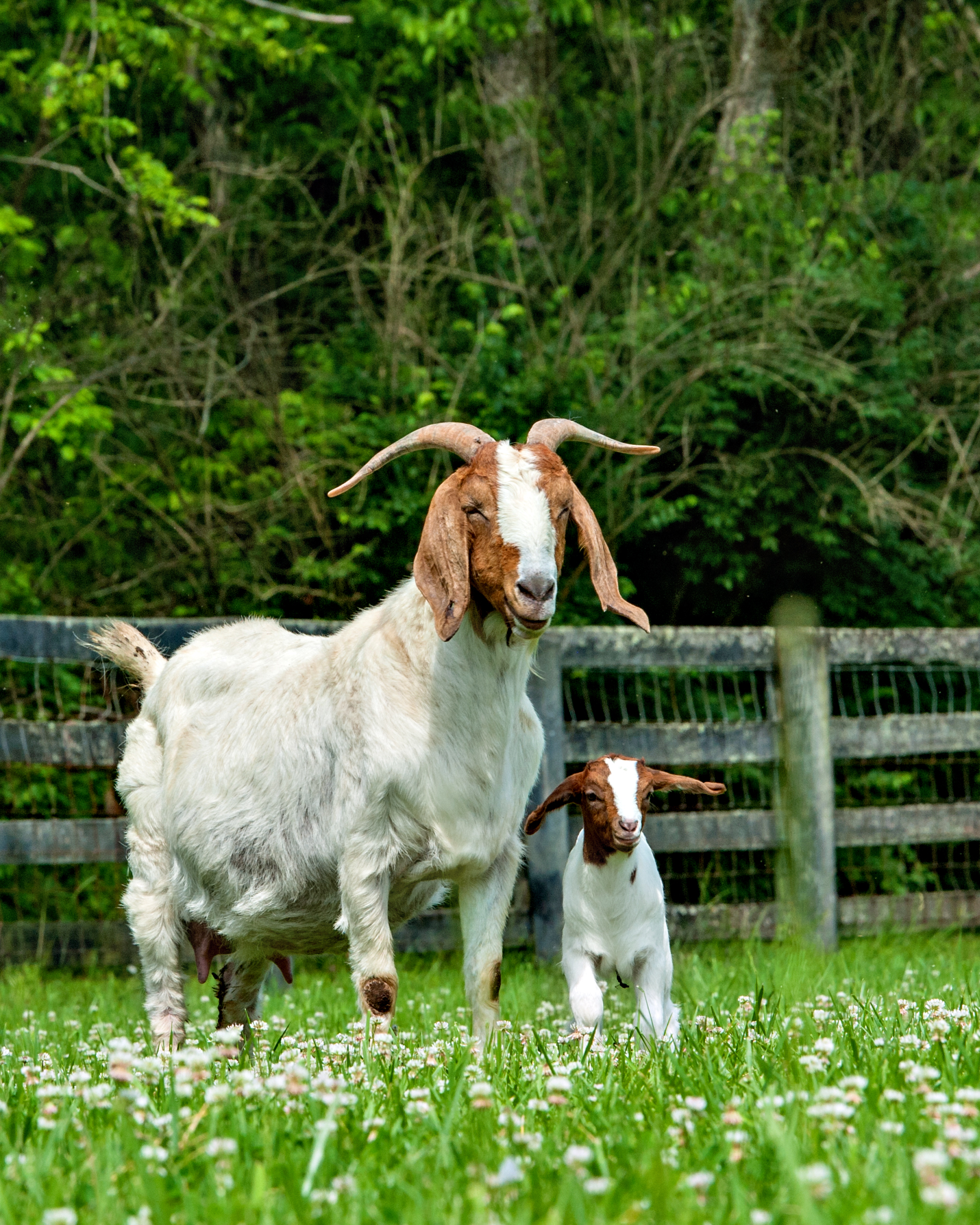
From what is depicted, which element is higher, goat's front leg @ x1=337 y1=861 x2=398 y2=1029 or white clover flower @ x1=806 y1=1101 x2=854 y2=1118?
goat's front leg @ x1=337 y1=861 x2=398 y2=1029

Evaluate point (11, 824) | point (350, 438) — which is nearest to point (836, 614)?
point (350, 438)

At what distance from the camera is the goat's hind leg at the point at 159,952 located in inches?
191

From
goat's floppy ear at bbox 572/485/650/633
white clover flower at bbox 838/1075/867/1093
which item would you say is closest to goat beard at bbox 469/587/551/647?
goat's floppy ear at bbox 572/485/650/633

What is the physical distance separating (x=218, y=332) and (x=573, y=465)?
9.18 feet

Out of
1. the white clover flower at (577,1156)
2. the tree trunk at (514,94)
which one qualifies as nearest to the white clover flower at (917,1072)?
the white clover flower at (577,1156)

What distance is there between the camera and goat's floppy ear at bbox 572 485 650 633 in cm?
404

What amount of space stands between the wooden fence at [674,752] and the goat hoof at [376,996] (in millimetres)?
2897

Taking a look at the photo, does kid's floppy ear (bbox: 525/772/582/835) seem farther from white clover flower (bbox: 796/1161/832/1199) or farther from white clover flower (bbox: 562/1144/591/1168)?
white clover flower (bbox: 796/1161/832/1199)

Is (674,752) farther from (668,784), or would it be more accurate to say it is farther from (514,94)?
(514,94)

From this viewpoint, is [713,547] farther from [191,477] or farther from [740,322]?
[191,477]

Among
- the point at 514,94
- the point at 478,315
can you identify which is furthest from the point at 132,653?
the point at 514,94

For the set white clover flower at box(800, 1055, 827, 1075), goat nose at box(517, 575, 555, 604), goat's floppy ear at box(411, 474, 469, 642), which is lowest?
white clover flower at box(800, 1055, 827, 1075)

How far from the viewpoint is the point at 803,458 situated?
10266 millimetres

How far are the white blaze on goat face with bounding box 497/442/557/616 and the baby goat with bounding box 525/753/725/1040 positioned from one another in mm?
996
